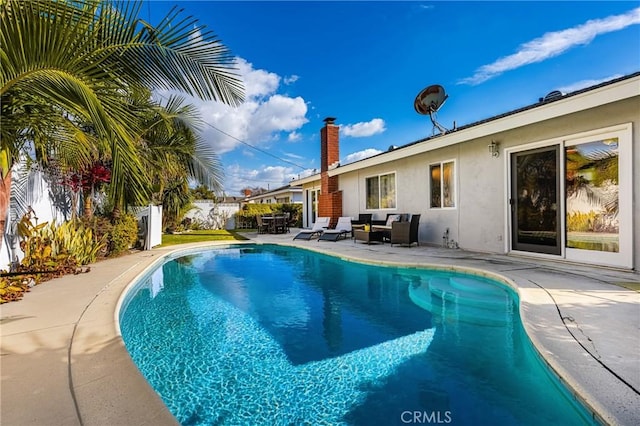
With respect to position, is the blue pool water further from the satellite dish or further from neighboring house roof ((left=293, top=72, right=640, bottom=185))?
the satellite dish

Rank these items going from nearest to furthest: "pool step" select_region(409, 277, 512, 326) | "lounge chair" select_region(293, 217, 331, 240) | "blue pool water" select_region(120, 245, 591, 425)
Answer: "blue pool water" select_region(120, 245, 591, 425) < "pool step" select_region(409, 277, 512, 326) < "lounge chair" select_region(293, 217, 331, 240)

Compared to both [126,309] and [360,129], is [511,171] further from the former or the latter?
[360,129]

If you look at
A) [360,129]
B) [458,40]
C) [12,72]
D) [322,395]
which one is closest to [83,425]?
[322,395]

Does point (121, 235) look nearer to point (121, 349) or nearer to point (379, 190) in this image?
point (121, 349)

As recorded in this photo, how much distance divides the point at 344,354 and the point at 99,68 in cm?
384

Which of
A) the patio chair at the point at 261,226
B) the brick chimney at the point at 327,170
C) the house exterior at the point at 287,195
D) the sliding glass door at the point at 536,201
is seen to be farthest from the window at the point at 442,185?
the house exterior at the point at 287,195

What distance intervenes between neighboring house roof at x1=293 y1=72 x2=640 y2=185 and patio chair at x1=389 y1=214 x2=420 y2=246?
2.50m

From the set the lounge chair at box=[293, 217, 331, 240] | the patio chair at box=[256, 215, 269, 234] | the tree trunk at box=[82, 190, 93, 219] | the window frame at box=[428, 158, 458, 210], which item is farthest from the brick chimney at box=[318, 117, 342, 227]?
the tree trunk at box=[82, 190, 93, 219]

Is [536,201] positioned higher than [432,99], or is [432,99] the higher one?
[432,99]

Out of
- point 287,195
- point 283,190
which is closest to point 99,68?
point 283,190

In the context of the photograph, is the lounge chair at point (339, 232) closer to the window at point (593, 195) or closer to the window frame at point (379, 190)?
the window frame at point (379, 190)

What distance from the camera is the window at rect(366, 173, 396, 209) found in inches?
543

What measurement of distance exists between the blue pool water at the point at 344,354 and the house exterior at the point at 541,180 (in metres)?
2.65

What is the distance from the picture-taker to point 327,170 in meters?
17.5
